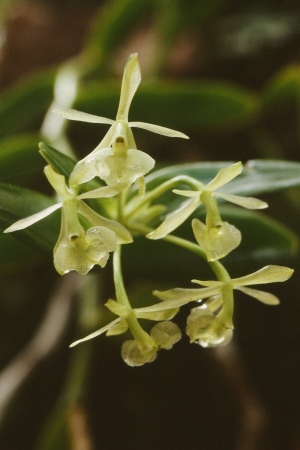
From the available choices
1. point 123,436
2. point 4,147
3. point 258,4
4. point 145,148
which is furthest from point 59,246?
point 258,4

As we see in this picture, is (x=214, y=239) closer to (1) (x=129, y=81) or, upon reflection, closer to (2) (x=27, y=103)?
(1) (x=129, y=81)

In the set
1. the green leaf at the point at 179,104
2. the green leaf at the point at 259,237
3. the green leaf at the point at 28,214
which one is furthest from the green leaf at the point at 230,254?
the green leaf at the point at 179,104

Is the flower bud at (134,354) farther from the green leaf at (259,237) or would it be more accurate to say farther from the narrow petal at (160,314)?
the green leaf at (259,237)

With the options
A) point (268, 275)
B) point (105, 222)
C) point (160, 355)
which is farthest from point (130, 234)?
point (160, 355)

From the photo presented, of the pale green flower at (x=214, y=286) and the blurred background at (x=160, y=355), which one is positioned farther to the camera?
the blurred background at (x=160, y=355)

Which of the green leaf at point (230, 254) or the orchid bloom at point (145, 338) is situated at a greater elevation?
the orchid bloom at point (145, 338)

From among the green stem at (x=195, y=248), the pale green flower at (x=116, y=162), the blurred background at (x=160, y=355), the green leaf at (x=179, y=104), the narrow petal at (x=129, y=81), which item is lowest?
the blurred background at (x=160, y=355)

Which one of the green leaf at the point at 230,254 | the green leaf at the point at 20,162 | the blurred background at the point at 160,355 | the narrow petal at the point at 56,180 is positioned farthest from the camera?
the blurred background at the point at 160,355
